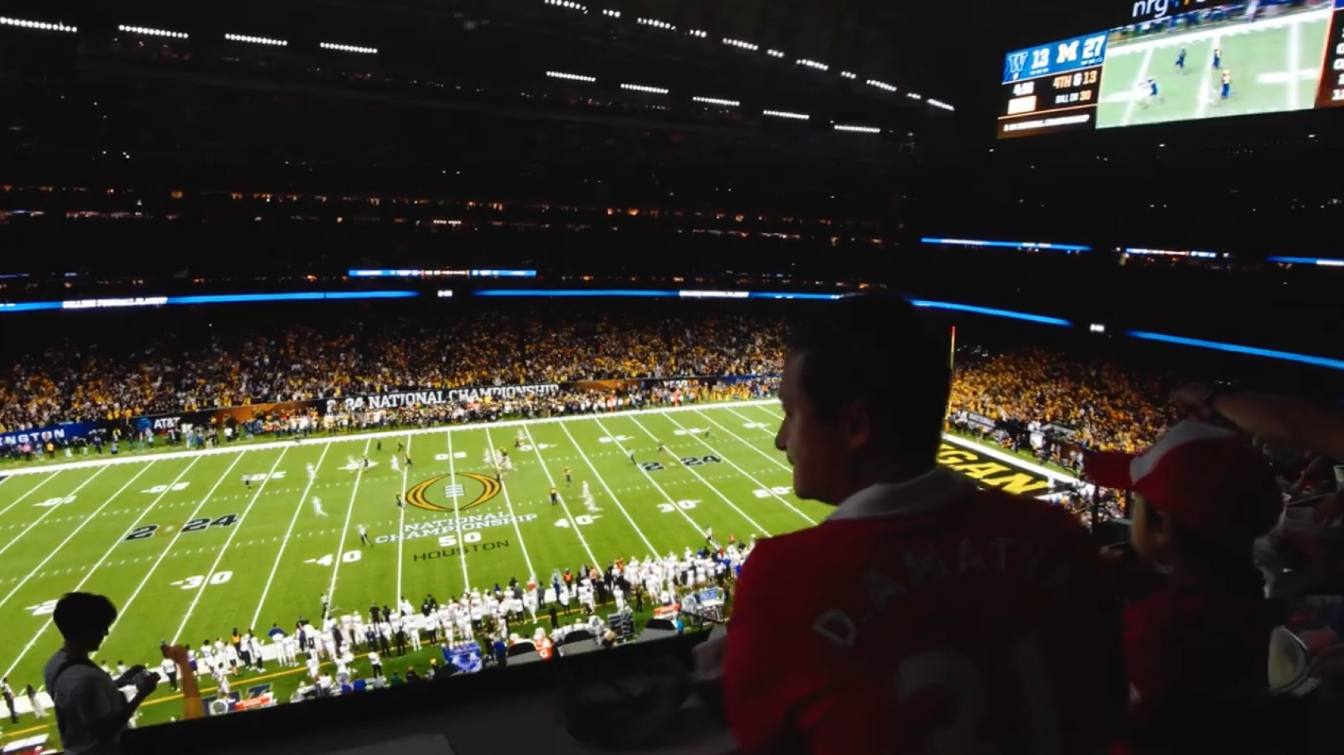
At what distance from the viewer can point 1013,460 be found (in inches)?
974

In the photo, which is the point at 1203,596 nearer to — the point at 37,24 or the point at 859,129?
the point at 37,24

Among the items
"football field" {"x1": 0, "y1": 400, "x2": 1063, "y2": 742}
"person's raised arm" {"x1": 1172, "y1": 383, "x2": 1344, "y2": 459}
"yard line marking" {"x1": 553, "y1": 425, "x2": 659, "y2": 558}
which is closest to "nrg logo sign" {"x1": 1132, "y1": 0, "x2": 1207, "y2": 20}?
"football field" {"x1": 0, "y1": 400, "x2": 1063, "y2": 742}

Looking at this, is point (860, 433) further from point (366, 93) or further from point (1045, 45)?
point (366, 93)

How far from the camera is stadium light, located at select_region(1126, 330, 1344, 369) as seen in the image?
978 inches

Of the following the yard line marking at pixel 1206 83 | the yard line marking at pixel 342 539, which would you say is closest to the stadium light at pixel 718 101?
the yard line marking at pixel 1206 83

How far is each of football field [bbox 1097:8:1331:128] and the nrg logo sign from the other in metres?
0.61

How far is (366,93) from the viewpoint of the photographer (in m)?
35.9

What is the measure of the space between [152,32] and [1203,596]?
126 feet

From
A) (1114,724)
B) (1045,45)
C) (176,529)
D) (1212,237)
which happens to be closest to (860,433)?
(1114,724)

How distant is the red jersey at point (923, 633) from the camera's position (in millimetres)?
930

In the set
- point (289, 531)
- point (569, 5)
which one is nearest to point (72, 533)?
point (289, 531)

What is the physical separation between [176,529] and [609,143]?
30.5 m

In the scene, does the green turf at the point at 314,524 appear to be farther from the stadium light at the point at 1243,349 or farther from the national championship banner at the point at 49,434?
the stadium light at the point at 1243,349

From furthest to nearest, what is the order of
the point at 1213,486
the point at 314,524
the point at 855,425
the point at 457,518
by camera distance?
the point at 457,518 → the point at 314,524 → the point at 1213,486 → the point at 855,425
